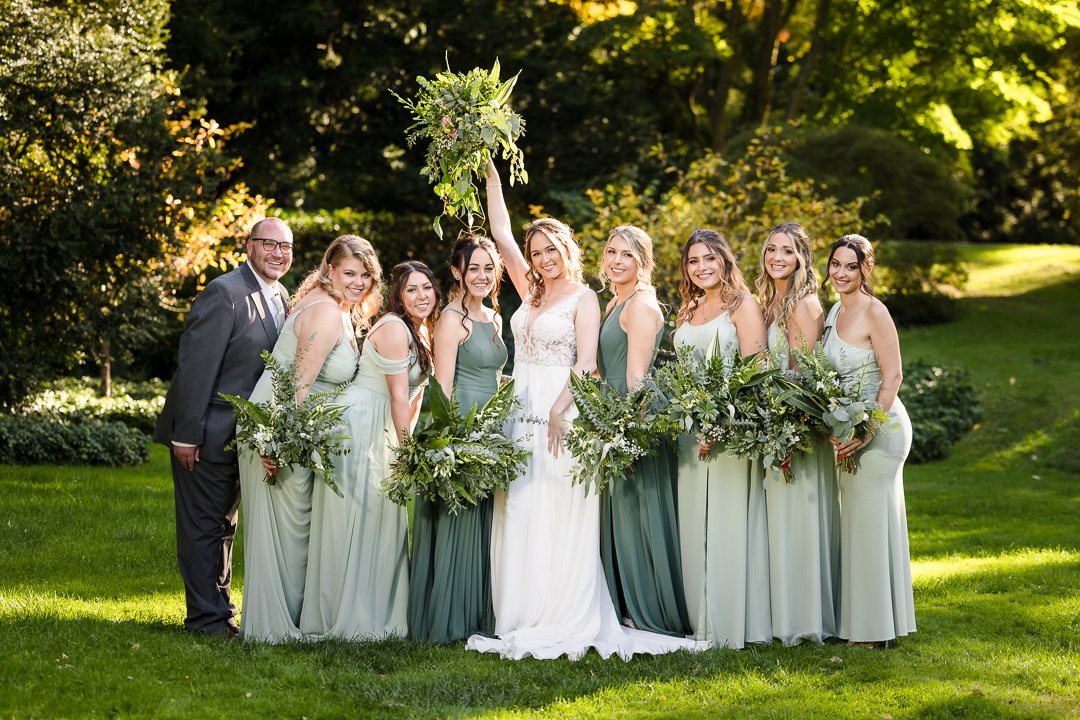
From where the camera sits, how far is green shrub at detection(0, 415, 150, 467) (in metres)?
12.5

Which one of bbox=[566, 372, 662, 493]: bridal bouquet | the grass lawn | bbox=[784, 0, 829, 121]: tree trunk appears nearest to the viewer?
the grass lawn

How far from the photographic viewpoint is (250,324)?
7047 millimetres

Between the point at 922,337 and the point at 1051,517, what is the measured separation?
11515mm

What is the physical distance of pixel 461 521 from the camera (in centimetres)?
707

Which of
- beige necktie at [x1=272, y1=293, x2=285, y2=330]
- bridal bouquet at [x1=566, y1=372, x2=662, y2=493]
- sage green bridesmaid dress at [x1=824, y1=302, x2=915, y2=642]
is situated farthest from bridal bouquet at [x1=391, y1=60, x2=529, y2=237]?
sage green bridesmaid dress at [x1=824, y1=302, x2=915, y2=642]

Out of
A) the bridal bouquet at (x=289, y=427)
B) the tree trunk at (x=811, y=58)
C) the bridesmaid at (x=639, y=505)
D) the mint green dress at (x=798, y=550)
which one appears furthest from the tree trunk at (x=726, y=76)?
the bridal bouquet at (x=289, y=427)

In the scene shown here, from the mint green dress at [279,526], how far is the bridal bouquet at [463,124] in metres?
1.21

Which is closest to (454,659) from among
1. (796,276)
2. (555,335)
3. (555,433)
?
(555,433)

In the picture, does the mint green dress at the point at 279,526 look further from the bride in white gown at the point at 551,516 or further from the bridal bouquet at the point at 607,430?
the bridal bouquet at the point at 607,430

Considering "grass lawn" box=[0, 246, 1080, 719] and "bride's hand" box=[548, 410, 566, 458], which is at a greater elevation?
"bride's hand" box=[548, 410, 566, 458]

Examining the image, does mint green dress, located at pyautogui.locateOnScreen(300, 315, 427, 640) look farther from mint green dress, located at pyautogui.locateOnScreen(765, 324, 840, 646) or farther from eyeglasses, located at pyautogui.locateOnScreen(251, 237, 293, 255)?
mint green dress, located at pyautogui.locateOnScreen(765, 324, 840, 646)

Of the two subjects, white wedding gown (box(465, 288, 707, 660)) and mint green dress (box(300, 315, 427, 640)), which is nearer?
white wedding gown (box(465, 288, 707, 660))

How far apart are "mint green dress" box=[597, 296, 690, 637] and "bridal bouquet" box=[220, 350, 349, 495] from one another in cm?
180

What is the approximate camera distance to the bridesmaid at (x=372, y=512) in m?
6.86
